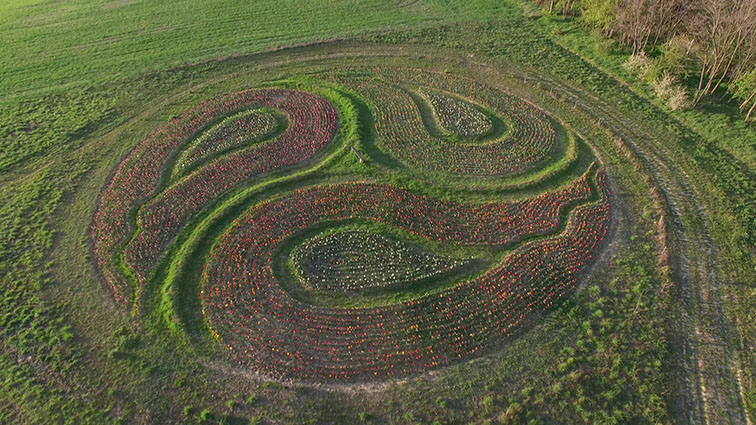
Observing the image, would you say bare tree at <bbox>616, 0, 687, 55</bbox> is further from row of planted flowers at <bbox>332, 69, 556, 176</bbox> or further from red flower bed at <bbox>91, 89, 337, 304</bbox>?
red flower bed at <bbox>91, 89, 337, 304</bbox>

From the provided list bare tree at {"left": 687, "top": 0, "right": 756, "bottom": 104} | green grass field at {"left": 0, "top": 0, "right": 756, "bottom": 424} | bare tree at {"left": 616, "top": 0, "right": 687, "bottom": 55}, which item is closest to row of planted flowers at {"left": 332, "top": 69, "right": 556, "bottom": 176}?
green grass field at {"left": 0, "top": 0, "right": 756, "bottom": 424}

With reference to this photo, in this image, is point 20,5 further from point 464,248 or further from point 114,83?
point 464,248

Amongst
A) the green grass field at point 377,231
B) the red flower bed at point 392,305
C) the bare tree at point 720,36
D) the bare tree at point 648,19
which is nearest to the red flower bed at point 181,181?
the green grass field at point 377,231

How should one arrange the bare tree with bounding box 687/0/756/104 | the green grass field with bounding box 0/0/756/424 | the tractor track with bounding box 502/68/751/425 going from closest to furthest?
the tractor track with bounding box 502/68/751/425 → the green grass field with bounding box 0/0/756/424 → the bare tree with bounding box 687/0/756/104

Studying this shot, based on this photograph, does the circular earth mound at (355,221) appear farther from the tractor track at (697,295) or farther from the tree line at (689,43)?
the tree line at (689,43)

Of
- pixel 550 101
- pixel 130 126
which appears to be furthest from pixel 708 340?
pixel 130 126

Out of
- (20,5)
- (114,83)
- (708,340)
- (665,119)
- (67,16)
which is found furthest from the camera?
(20,5)

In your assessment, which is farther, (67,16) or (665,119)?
(67,16)

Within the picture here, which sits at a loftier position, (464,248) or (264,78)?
(264,78)
